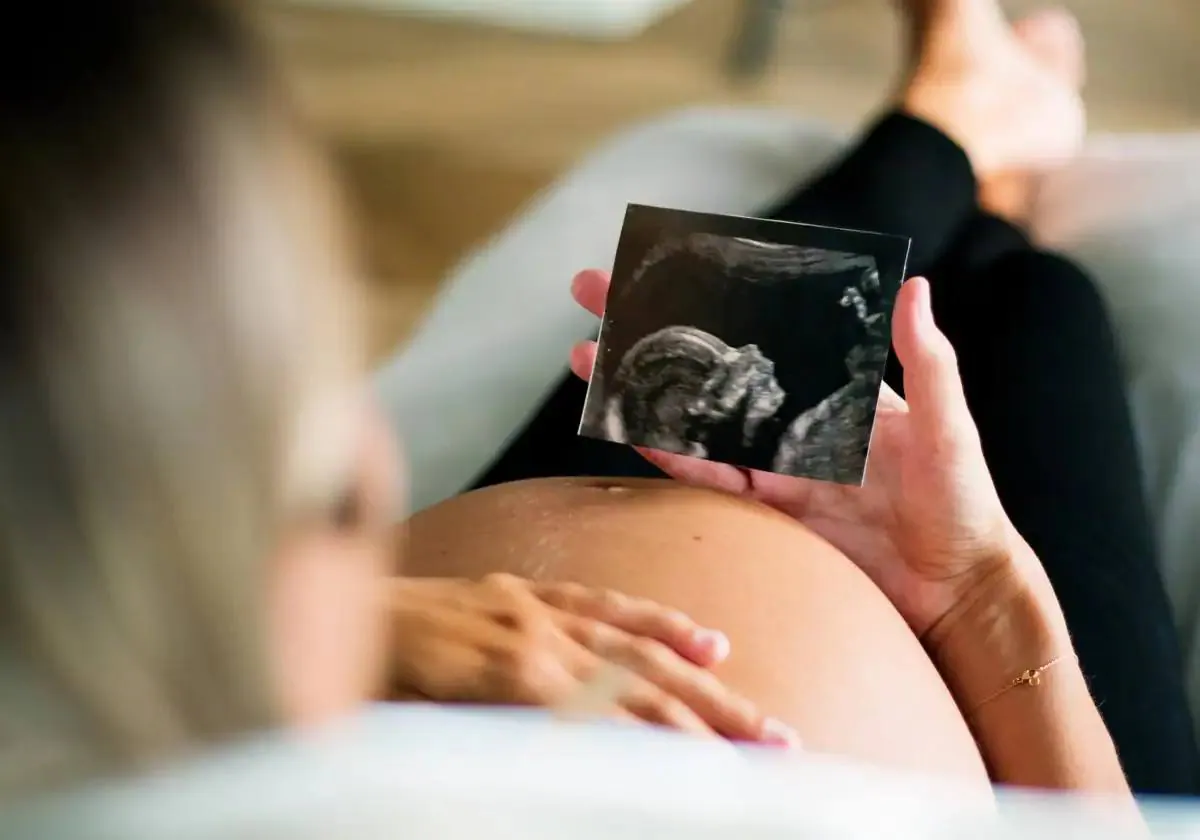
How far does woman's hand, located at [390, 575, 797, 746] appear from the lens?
19.8 inches

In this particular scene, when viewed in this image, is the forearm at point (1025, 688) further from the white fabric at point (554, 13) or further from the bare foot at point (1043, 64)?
the white fabric at point (554, 13)

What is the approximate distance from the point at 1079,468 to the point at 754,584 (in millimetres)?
311

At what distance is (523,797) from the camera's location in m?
0.32

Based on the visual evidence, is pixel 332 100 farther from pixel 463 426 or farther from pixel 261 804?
pixel 261 804

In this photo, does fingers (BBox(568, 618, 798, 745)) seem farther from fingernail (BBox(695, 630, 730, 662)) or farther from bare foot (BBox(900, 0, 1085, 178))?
bare foot (BBox(900, 0, 1085, 178))

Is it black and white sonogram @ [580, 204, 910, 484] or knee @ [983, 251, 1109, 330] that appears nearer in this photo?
black and white sonogram @ [580, 204, 910, 484]

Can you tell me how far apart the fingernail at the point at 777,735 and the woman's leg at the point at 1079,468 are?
0.90 feet

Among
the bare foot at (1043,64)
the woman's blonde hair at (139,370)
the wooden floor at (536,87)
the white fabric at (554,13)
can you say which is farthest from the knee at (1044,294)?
the white fabric at (554,13)

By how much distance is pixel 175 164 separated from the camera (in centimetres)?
25

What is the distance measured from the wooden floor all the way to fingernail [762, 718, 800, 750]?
1185mm

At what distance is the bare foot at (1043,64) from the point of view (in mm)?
1058

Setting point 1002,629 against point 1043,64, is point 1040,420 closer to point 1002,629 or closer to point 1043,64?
point 1002,629

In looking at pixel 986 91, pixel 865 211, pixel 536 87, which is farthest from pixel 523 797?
pixel 536 87

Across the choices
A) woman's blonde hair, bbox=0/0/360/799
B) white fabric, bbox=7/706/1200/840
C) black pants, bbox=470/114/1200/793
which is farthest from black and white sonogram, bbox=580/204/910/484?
woman's blonde hair, bbox=0/0/360/799
